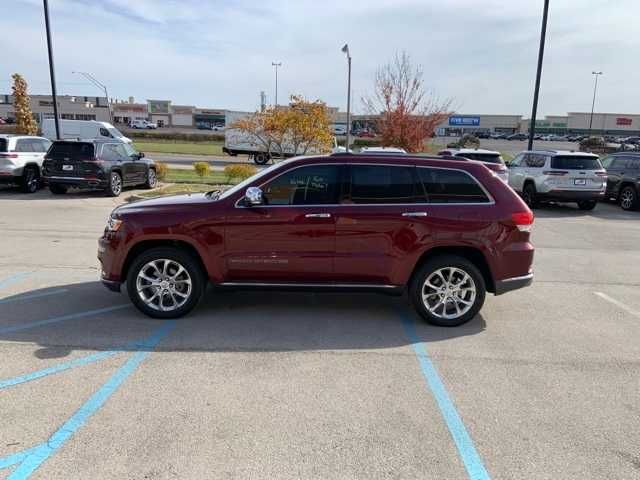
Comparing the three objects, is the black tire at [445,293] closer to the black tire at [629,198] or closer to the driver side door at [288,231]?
the driver side door at [288,231]

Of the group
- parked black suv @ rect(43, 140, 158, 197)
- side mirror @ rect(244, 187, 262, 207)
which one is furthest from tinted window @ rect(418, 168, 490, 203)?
parked black suv @ rect(43, 140, 158, 197)

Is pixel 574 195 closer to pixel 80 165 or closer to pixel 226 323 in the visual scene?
pixel 226 323

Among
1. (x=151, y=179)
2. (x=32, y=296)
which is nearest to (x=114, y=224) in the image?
(x=32, y=296)

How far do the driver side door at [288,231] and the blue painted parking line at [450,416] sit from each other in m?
1.22

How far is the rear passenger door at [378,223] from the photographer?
4965 mm

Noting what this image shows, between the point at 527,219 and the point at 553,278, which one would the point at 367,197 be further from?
the point at 553,278

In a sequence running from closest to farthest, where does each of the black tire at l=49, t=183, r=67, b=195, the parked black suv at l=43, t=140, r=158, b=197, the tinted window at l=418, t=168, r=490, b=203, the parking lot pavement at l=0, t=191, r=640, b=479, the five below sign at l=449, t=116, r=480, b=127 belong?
the parking lot pavement at l=0, t=191, r=640, b=479
the tinted window at l=418, t=168, r=490, b=203
the parked black suv at l=43, t=140, r=158, b=197
the black tire at l=49, t=183, r=67, b=195
the five below sign at l=449, t=116, r=480, b=127

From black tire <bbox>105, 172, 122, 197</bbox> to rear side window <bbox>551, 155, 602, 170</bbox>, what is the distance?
12.9 meters

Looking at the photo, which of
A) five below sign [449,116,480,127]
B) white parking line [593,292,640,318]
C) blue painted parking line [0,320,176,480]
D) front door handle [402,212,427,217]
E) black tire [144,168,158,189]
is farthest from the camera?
five below sign [449,116,480,127]

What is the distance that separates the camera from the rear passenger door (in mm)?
4965

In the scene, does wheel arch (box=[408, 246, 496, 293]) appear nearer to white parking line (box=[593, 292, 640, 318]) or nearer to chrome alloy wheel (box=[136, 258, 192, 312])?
white parking line (box=[593, 292, 640, 318])

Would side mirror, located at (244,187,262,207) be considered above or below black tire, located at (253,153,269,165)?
above

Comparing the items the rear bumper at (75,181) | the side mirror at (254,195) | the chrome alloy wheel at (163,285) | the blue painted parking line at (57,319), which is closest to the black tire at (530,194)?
the side mirror at (254,195)

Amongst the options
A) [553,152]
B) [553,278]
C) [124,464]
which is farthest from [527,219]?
[553,152]
